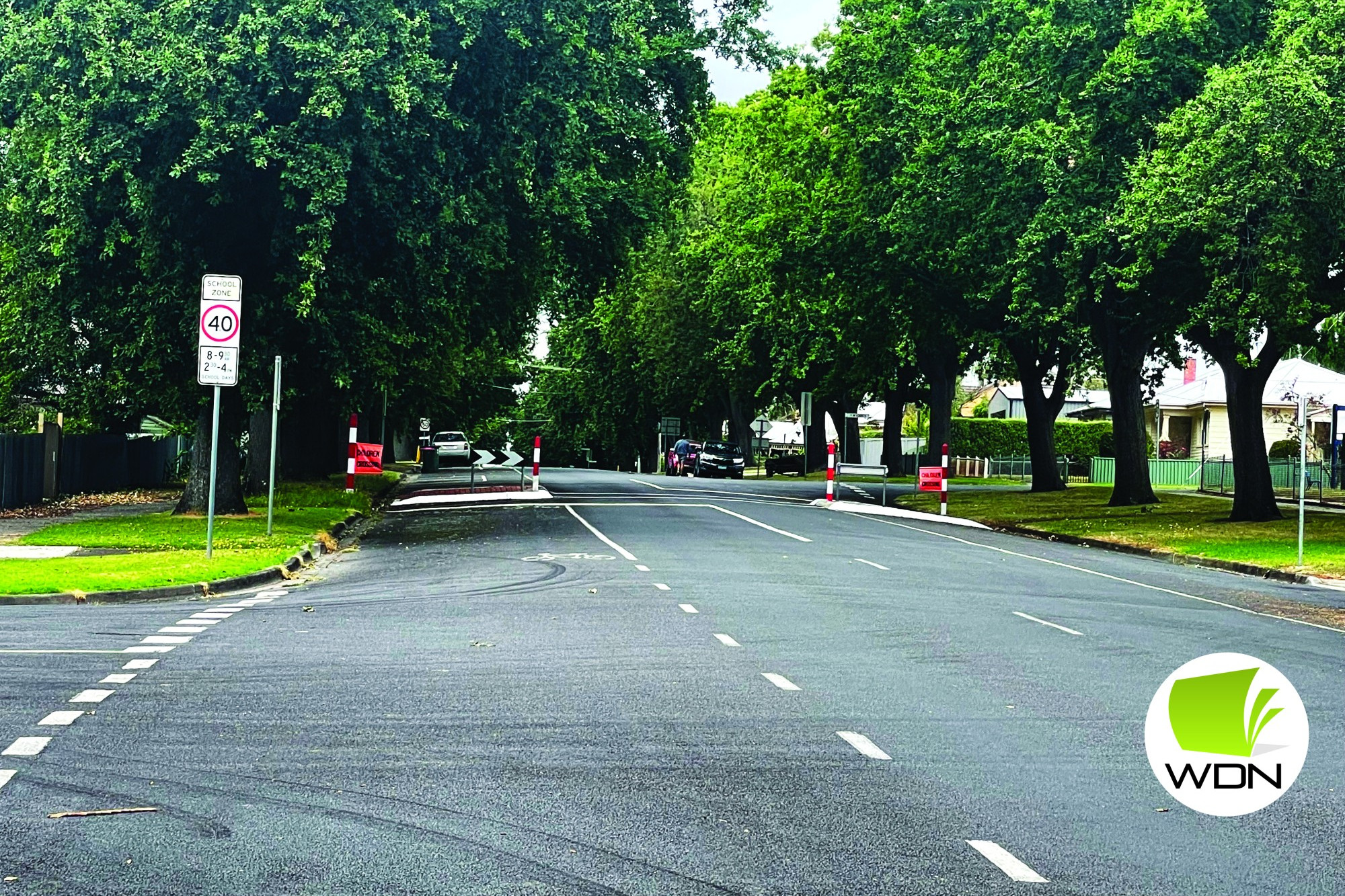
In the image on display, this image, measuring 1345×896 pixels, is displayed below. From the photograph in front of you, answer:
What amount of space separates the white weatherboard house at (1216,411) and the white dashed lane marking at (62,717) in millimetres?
58035

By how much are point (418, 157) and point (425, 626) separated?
1330cm

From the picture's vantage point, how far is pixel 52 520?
27.7 meters

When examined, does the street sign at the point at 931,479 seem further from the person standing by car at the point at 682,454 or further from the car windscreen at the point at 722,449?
the person standing by car at the point at 682,454

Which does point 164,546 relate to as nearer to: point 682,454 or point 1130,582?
point 1130,582

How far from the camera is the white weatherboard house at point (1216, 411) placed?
6462 centimetres

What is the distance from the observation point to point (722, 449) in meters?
70.1

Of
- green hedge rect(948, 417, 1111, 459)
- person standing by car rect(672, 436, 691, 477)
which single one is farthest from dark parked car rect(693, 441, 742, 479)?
green hedge rect(948, 417, 1111, 459)

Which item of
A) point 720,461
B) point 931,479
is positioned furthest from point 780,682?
point 720,461

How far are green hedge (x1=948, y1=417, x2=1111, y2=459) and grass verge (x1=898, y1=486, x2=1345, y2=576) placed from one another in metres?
32.8

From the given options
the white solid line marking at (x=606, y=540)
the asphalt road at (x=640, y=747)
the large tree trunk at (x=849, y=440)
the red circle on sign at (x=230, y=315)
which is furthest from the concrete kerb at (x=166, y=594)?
the large tree trunk at (x=849, y=440)

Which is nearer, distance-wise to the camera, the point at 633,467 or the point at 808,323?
the point at 808,323

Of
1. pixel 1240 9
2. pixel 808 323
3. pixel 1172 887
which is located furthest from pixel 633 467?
pixel 1172 887

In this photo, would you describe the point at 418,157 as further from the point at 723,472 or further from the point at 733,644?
the point at 723,472

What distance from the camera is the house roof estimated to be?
2324 inches
